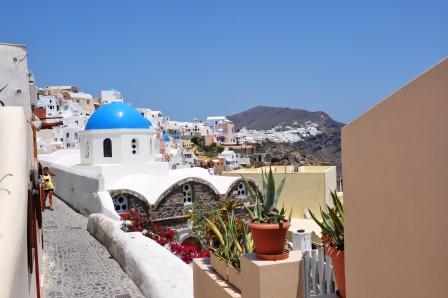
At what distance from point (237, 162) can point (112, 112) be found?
41.7m

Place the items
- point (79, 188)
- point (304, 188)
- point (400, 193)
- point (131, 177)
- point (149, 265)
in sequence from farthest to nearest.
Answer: point (304, 188)
point (131, 177)
point (79, 188)
point (149, 265)
point (400, 193)

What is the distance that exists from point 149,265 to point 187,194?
9.21m

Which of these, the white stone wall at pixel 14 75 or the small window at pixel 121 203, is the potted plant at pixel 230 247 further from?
the small window at pixel 121 203

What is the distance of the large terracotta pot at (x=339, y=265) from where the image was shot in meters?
2.91

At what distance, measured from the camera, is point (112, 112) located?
17359 mm

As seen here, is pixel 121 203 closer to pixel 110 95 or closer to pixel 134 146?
pixel 134 146

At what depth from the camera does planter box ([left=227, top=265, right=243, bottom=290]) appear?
12.9 ft

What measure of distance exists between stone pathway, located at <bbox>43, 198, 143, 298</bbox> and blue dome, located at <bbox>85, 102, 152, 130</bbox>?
287 inches

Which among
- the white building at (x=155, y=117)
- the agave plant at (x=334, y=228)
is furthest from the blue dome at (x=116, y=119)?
the white building at (x=155, y=117)

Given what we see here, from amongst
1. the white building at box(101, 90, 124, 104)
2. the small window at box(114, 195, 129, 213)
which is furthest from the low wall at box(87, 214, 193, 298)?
the white building at box(101, 90, 124, 104)

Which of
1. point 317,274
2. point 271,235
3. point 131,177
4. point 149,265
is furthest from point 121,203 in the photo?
point 317,274

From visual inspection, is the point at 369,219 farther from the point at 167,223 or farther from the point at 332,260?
the point at 167,223

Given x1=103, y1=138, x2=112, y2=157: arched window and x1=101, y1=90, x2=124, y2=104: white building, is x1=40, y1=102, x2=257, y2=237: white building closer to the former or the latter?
x1=103, y1=138, x2=112, y2=157: arched window

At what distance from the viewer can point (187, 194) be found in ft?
50.8
